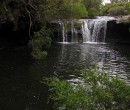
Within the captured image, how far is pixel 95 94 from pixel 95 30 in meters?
38.0

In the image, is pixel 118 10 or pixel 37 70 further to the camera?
pixel 118 10

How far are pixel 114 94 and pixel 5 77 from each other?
440 inches

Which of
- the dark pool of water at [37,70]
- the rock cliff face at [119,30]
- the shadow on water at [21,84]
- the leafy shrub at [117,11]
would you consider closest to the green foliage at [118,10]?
the leafy shrub at [117,11]

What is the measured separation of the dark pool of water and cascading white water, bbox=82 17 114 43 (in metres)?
13.0

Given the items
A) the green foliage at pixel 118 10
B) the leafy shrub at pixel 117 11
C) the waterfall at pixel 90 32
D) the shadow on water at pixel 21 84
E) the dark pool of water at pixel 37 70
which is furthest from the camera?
the leafy shrub at pixel 117 11

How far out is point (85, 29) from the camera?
1870 inches

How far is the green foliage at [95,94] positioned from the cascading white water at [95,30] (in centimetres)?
3620

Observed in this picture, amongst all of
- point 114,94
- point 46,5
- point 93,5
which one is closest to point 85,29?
point 93,5

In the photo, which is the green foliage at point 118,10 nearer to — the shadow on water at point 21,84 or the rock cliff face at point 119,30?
the rock cliff face at point 119,30

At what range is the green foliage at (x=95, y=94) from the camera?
31.7 ft

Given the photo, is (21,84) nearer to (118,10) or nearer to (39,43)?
(39,43)

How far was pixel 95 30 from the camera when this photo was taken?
47500 millimetres

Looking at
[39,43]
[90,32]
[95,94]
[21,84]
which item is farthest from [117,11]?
[95,94]

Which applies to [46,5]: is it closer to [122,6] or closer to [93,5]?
[93,5]
